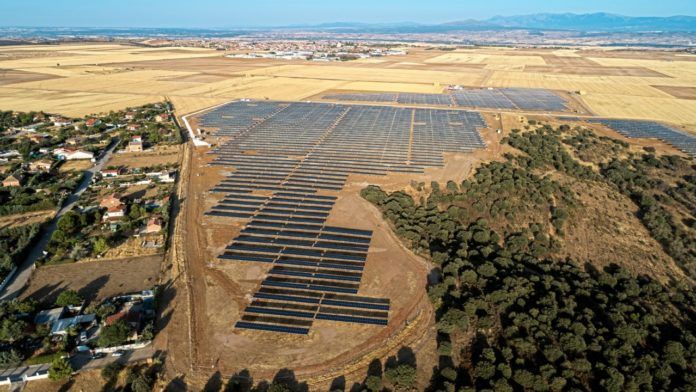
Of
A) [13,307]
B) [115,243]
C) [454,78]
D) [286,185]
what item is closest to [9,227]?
[115,243]

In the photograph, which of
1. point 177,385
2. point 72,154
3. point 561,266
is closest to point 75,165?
point 72,154

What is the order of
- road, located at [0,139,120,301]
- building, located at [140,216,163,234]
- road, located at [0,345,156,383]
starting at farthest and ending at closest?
building, located at [140,216,163,234] → road, located at [0,139,120,301] → road, located at [0,345,156,383]

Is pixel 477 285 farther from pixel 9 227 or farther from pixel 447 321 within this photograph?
pixel 9 227

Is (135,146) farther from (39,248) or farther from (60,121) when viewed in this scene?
(39,248)

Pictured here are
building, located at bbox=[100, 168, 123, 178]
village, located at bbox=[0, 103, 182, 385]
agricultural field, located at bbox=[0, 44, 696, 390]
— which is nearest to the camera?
village, located at bbox=[0, 103, 182, 385]

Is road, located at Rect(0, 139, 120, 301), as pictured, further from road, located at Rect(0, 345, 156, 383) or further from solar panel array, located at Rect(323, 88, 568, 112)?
solar panel array, located at Rect(323, 88, 568, 112)

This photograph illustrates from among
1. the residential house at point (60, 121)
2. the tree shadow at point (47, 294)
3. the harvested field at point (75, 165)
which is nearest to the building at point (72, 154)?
the harvested field at point (75, 165)

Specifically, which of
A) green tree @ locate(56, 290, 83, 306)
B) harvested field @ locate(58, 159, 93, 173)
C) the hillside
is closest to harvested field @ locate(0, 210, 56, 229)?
harvested field @ locate(58, 159, 93, 173)
